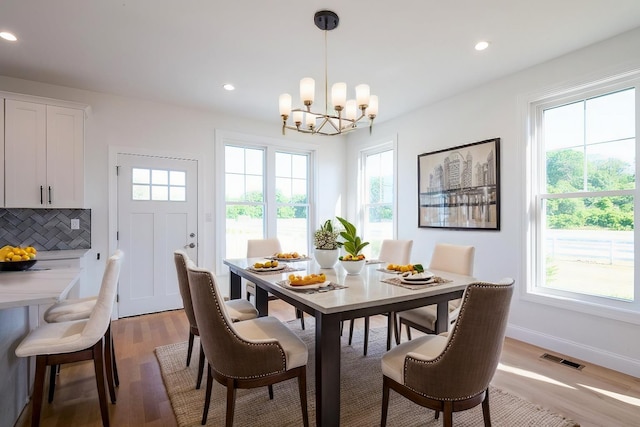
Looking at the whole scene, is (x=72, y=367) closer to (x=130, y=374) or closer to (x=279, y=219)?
(x=130, y=374)

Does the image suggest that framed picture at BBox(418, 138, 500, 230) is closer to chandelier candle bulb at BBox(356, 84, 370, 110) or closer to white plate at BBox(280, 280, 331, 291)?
chandelier candle bulb at BBox(356, 84, 370, 110)

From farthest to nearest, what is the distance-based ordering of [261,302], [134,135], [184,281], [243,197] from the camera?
[243,197] < [134,135] < [261,302] < [184,281]

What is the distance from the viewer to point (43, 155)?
319cm

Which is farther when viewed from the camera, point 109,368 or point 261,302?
point 261,302

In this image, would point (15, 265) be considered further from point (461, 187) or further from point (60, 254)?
point (461, 187)

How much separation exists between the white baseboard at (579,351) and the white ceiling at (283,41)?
2492 mm

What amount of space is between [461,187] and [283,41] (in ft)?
7.91

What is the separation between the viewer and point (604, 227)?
2.74m

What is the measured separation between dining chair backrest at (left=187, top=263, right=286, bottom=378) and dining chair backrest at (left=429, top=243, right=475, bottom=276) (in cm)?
167

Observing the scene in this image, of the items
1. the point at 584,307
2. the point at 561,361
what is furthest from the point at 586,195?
the point at 561,361

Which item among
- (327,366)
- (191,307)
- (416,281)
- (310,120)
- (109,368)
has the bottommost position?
(109,368)

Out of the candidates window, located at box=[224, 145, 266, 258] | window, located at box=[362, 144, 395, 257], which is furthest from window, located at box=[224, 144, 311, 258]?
window, located at box=[362, 144, 395, 257]

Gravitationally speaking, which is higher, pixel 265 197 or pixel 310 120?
pixel 310 120

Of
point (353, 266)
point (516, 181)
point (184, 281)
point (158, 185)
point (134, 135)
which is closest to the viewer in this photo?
point (184, 281)
